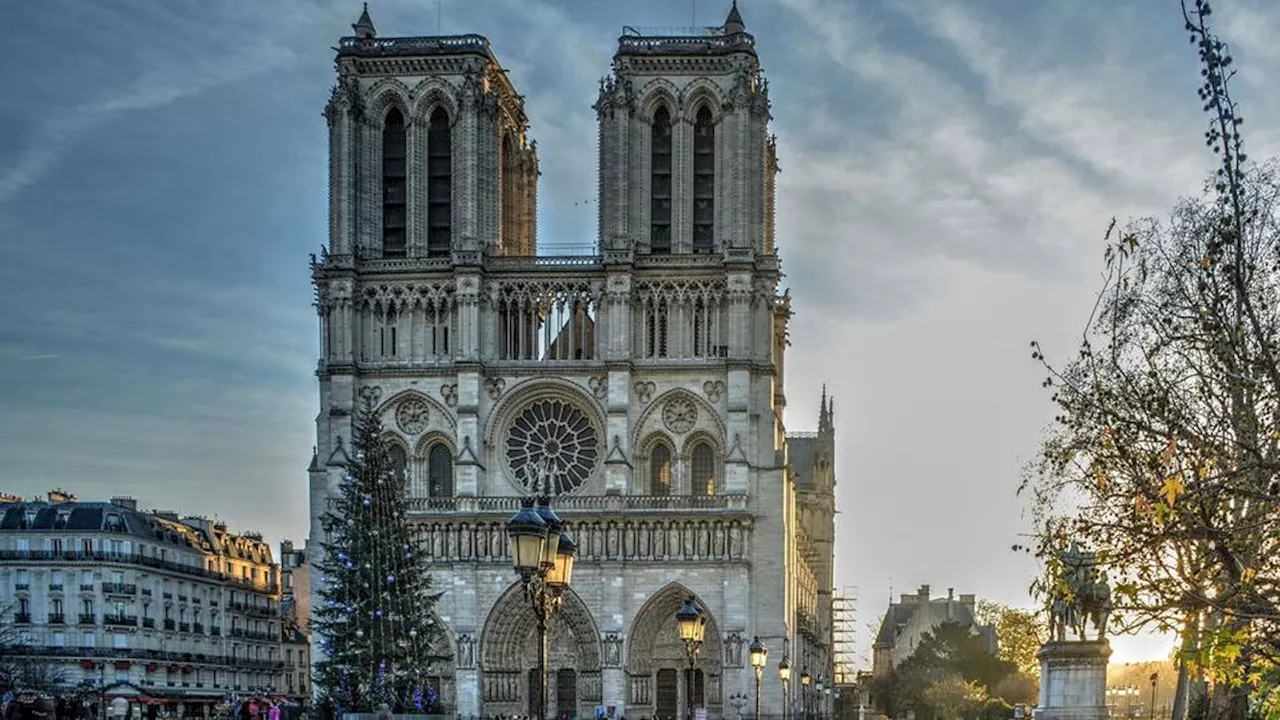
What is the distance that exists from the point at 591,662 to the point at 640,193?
17180 millimetres

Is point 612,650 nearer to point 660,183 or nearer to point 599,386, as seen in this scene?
point 599,386

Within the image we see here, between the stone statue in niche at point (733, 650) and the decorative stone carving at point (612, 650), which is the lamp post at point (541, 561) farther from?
the decorative stone carving at point (612, 650)

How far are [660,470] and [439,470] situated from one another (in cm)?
822

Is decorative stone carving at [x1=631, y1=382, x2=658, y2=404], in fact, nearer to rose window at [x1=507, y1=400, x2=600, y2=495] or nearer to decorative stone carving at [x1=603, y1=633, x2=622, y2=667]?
rose window at [x1=507, y1=400, x2=600, y2=495]

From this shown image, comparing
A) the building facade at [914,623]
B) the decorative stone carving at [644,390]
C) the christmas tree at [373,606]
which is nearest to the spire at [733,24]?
the decorative stone carving at [644,390]

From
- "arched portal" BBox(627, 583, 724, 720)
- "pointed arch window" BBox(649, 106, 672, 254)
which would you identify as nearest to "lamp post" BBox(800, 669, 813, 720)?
"arched portal" BBox(627, 583, 724, 720)

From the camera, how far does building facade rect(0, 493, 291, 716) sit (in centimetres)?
6862

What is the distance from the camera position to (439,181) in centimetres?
6588

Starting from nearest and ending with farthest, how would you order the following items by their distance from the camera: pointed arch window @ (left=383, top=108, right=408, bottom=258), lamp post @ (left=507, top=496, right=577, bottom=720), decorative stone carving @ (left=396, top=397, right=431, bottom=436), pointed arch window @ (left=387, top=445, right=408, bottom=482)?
lamp post @ (left=507, top=496, right=577, bottom=720) → pointed arch window @ (left=387, top=445, right=408, bottom=482) → decorative stone carving @ (left=396, top=397, right=431, bottom=436) → pointed arch window @ (left=383, top=108, right=408, bottom=258)

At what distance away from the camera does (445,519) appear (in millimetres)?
62156

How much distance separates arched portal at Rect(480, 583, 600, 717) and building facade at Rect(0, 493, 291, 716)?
45.8 ft

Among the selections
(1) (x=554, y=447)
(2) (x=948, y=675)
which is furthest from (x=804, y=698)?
(1) (x=554, y=447)

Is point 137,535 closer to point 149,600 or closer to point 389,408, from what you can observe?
point 149,600

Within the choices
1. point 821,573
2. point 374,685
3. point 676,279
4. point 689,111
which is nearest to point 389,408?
point 676,279
